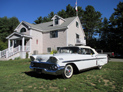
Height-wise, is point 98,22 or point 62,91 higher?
point 98,22

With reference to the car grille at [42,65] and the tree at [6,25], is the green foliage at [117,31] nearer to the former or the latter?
the car grille at [42,65]

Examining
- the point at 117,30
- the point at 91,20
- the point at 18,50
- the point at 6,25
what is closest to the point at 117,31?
the point at 117,30

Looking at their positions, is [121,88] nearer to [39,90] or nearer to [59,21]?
[39,90]

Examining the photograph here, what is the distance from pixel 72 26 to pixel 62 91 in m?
18.6

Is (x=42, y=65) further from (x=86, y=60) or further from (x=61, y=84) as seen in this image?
(x=86, y=60)

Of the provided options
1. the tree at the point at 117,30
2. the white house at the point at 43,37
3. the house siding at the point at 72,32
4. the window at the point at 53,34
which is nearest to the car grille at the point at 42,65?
the white house at the point at 43,37

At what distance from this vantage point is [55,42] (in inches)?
786

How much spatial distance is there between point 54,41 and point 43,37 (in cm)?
291

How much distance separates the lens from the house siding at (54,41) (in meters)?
19.1

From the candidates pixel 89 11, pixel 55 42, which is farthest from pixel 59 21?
pixel 89 11

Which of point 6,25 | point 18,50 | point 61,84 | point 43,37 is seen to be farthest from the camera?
point 6,25

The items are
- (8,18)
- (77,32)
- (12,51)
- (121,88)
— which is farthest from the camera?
(8,18)

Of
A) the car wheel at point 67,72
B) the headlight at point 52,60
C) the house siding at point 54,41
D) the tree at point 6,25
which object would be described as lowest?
the car wheel at point 67,72

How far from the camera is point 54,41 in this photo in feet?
65.9
